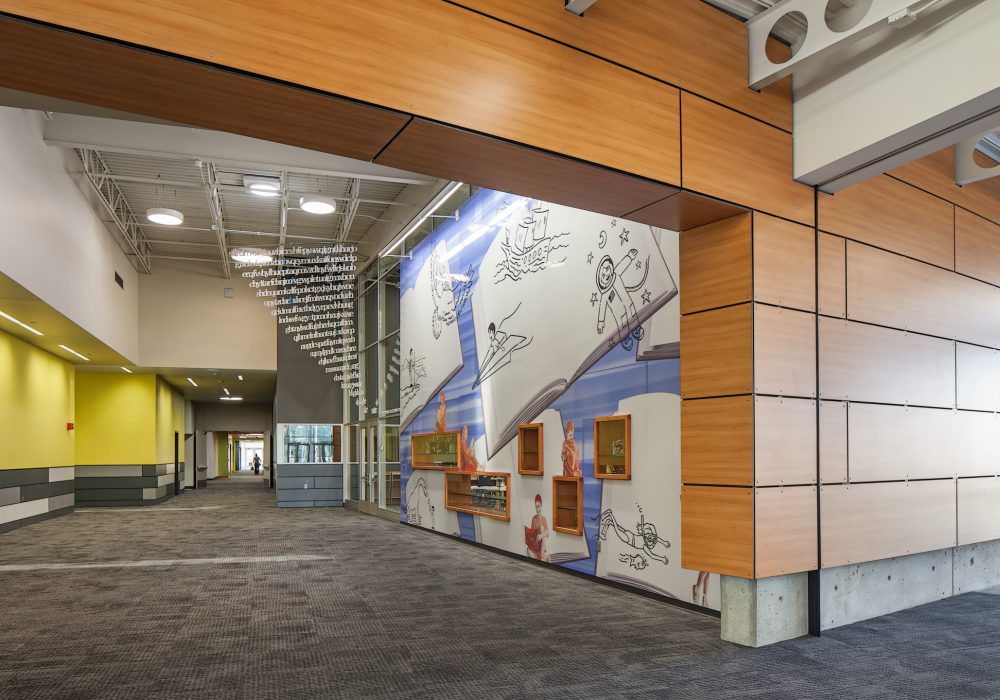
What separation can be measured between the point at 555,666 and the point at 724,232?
3021 mm

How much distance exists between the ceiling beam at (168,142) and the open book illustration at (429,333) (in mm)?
2372

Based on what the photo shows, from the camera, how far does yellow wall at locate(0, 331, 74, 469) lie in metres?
12.8

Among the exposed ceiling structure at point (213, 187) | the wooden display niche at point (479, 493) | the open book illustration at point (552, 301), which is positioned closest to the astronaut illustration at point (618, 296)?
the open book illustration at point (552, 301)

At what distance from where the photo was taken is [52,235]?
10922 mm

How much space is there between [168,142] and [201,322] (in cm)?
1003

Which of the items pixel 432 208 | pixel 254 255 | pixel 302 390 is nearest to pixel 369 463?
pixel 302 390

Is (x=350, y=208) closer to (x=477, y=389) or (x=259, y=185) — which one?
(x=259, y=185)

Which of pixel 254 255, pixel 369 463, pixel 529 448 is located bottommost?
pixel 369 463

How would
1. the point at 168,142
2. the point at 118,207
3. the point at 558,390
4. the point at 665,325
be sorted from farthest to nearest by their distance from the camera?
the point at 118,207 → the point at 168,142 → the point at 558,390 → the point at 665,325

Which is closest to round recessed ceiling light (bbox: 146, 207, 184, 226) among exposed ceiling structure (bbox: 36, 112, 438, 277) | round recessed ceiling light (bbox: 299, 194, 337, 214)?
exposed ceiling structure (bbox: 36, 112, 438, 277)

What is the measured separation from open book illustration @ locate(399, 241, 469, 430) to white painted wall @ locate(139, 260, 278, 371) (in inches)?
284

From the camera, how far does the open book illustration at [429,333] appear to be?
38.2ft

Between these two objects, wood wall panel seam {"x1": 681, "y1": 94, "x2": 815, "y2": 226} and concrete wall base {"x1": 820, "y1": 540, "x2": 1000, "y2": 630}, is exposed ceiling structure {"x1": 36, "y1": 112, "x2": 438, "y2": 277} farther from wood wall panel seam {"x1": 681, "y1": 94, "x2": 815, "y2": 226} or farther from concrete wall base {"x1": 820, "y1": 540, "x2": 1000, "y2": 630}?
concrete wall base {"x1": 820, "y1": 540, "x2": 1000, "y2": 630}

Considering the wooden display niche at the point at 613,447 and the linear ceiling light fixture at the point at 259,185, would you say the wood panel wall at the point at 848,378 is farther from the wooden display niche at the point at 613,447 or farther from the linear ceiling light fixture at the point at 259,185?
the linear ceiling light fixture at the point at 259,185
